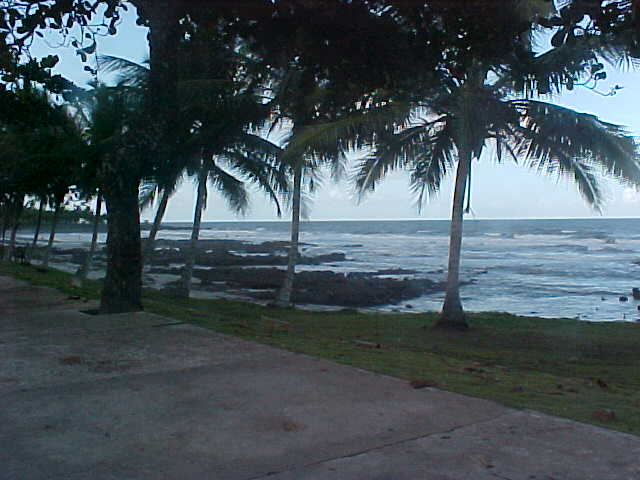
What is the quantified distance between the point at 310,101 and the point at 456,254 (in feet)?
13.4

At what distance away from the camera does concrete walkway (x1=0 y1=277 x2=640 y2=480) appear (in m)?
3.75

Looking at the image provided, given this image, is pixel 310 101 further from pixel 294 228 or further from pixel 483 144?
pixel 294 228

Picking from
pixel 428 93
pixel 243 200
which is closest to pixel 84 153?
pixel 243 200

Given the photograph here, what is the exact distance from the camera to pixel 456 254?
1359cm

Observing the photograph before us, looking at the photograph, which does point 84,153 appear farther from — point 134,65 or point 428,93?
point 428,93

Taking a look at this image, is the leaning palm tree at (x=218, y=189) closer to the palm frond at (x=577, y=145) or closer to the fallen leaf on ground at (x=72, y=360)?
the palm frond at (x=577, y=145)

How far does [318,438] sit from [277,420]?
1.47 ft

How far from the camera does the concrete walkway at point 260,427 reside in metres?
→ 3.75

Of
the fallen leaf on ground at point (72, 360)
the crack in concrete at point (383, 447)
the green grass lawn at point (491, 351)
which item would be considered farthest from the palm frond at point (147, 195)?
the crack in concrete at point (383, 447)

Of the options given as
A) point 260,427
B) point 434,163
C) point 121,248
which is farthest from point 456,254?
point 260,427

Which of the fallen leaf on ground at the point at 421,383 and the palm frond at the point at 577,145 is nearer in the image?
the fallen leaf on ground at the point at 421,383

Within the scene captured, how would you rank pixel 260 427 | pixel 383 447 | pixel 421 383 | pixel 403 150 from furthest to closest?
pixel 403 150 → pixel 421 383 → pixel 260 427 → pixel 383 447

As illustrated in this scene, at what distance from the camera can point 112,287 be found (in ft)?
32.1

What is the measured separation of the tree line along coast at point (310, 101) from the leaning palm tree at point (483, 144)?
0.03m
